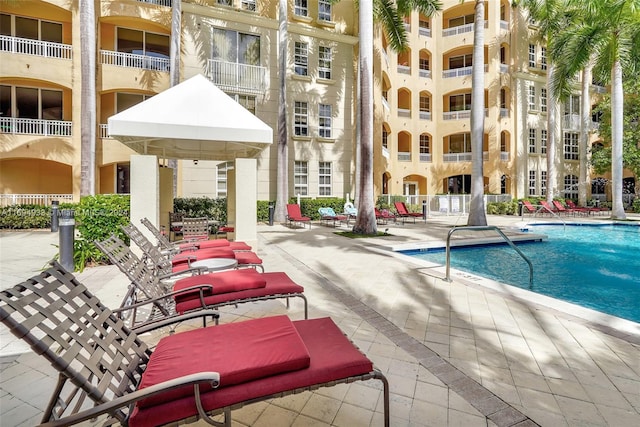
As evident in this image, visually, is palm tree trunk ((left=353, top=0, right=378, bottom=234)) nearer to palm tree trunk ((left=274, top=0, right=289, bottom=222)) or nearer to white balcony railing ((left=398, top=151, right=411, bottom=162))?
palm tree trunk ((left=274, top=0, right=289, bottom=222))

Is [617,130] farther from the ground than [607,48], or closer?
closer

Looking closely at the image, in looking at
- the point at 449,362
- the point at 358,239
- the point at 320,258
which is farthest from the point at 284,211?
the point at 449,362

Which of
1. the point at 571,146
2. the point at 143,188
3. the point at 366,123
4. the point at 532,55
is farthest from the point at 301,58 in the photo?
the point at 571,146

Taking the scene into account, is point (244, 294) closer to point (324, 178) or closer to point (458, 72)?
point (324, 178)

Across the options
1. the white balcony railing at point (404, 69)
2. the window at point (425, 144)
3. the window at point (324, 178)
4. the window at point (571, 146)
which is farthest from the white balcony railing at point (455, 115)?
the window at point (324, 178)

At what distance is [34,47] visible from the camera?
52.6 ft

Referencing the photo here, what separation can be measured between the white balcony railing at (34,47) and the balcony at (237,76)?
669 cm

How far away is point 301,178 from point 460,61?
1896cm

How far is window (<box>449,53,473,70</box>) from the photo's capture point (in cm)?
2822

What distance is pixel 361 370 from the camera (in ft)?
7.58

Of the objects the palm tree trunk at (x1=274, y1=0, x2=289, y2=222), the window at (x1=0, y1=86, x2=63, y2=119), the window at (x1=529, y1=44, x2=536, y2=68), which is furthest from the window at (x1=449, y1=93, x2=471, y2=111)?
the window at (x1=0, y1=86, x2=63, y2=119)

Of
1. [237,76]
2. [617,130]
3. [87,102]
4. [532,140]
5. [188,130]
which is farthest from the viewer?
[532,140]

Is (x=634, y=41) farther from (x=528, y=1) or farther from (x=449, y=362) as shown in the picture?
(x=449, y=362)

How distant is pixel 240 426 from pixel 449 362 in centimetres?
203
